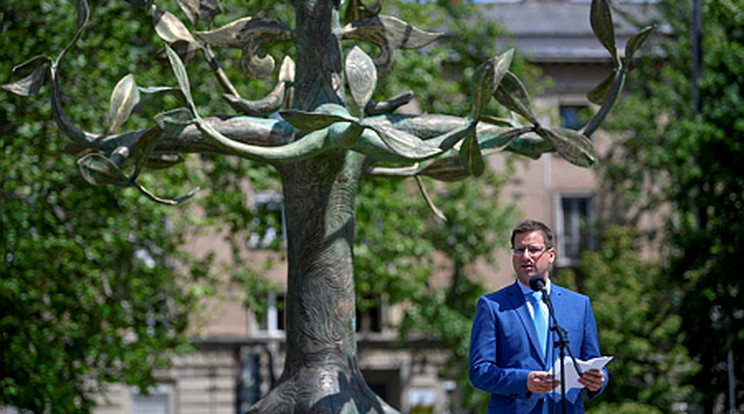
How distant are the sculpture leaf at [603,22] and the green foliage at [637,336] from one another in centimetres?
1689

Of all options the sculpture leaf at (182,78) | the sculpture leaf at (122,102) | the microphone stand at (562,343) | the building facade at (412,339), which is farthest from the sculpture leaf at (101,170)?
the building facade at (412,339)

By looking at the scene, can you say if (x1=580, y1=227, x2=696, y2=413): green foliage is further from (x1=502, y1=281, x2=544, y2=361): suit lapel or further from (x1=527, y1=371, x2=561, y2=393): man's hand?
(x1=527, y1=371, x2=561, y2=393): man's hand

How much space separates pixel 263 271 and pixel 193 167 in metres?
3.71

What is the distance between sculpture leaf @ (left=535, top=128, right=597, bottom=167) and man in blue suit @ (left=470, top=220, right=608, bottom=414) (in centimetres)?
88

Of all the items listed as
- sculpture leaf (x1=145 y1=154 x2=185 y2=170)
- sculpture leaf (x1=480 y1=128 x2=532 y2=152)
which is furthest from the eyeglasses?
sculpture leaf (x1=145 y1=154 x2=185 y2=170)

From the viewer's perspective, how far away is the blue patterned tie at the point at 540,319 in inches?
231

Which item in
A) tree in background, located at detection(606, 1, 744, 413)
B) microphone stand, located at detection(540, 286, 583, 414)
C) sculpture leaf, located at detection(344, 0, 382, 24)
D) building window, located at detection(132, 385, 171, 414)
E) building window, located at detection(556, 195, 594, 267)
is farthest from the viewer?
building window, located at detection(556, 195, 594, 267)

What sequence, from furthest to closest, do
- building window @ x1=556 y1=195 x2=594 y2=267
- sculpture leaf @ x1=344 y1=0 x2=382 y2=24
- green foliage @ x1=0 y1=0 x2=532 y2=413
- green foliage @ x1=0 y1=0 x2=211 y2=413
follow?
building window @ x1=556 y1=195 x2=594 y2=267 < green foliage @ x1=0 y1=0 x2=532 y2=413 < green foliage @ x1=0 y1=0 x2=211 y2=413 < sculpture leaf @ x1=344 y1=0 x2=382 y2=24

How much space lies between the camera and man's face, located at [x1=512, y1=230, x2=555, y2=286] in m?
5.74

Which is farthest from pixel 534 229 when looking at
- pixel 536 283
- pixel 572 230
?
pixel 572 230

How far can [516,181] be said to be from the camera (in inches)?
1297

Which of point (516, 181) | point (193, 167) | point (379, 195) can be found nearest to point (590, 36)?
point (516, 181)

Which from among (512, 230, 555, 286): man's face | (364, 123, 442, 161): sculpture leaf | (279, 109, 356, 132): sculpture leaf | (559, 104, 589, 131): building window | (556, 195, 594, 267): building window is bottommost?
(512, 230, 555, 286): man's face

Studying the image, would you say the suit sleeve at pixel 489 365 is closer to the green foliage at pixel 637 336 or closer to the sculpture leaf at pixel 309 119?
the sculpture leaf at pixel 309 119
